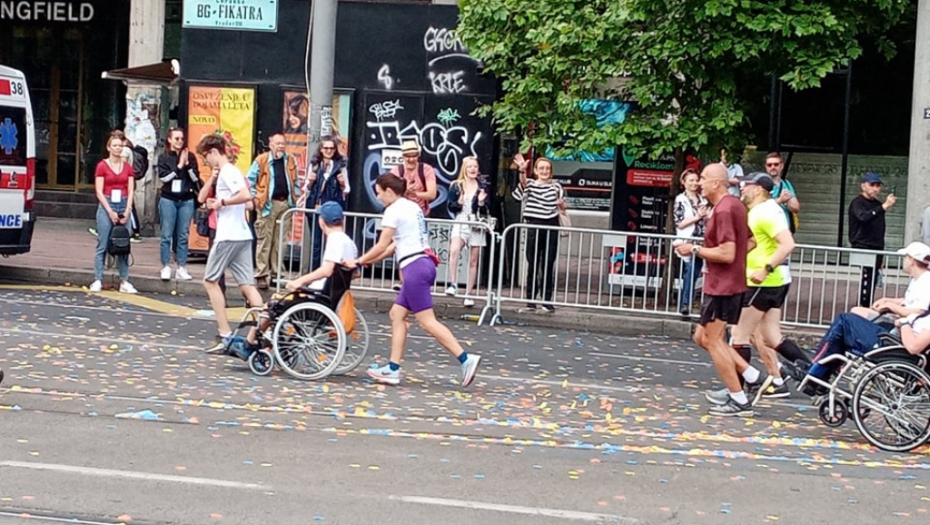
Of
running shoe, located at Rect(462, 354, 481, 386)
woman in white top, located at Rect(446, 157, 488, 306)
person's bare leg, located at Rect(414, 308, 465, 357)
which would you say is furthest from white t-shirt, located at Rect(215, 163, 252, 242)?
woman in white top, located at Rect(446, 157, 488, 306)

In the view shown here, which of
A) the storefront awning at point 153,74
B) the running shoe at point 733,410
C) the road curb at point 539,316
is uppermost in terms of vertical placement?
the storefront awning at point 153,74

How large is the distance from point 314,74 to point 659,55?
392cm

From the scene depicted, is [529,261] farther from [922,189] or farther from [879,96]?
[879,96]

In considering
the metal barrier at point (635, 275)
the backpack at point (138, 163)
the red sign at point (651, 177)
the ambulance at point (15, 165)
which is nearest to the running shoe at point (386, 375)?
the metal barrier at point (635, 275)

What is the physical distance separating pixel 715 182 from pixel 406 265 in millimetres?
2352

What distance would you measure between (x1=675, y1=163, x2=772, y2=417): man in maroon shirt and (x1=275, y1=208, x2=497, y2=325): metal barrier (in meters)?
5.17

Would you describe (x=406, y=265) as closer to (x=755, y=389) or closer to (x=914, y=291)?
(x=755, y=389)

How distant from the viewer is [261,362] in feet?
36.1

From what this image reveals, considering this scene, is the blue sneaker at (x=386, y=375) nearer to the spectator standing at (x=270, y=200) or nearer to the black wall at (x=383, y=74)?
the spectator standing at (x=270, y=200)

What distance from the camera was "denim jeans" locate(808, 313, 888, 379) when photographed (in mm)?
9734

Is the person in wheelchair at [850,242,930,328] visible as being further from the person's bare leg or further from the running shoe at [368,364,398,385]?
the running shoe at [368,364,398,385]

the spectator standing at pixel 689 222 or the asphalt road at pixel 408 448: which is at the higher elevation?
the spectator standing at pixel 689 222

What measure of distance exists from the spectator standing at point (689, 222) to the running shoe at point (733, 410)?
4.72m

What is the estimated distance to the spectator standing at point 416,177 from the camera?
52.4 ft
